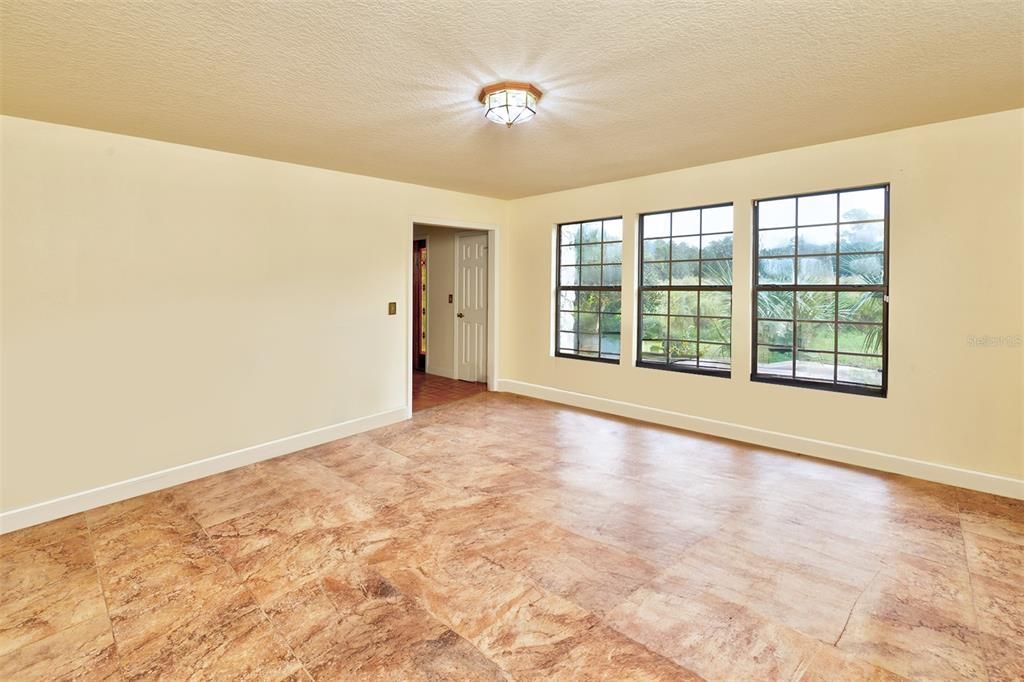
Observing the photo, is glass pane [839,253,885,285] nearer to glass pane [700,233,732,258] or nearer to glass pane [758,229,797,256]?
glass pane [758,229,797,256]

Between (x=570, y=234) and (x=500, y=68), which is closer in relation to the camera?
(x=500, y=68)

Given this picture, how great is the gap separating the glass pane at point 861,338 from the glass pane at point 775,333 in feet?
1.20

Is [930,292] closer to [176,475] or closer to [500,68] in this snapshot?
[500,68]

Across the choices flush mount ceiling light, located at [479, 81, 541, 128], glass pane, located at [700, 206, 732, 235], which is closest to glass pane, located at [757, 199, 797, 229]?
glass pane, located at [700, 206, 732, 235]

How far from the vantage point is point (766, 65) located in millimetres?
2367

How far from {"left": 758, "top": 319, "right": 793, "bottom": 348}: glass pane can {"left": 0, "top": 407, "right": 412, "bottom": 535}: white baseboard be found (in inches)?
139

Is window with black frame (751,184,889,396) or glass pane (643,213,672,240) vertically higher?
glass pane (643,213,672,240)

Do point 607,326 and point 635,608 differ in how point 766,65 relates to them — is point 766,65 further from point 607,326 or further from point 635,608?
point 607,326

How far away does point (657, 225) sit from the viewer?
16.1 feet

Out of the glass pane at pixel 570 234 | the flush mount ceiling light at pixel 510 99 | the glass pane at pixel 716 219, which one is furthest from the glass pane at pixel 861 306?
the flush mount ceiling light at pixel 510 99

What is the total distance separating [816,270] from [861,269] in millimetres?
292

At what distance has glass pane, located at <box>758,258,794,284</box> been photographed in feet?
13.3

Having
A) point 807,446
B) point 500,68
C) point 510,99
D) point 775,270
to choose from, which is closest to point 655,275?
point 775,270

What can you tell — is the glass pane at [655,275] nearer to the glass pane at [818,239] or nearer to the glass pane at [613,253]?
the glass pane at [613,253]
